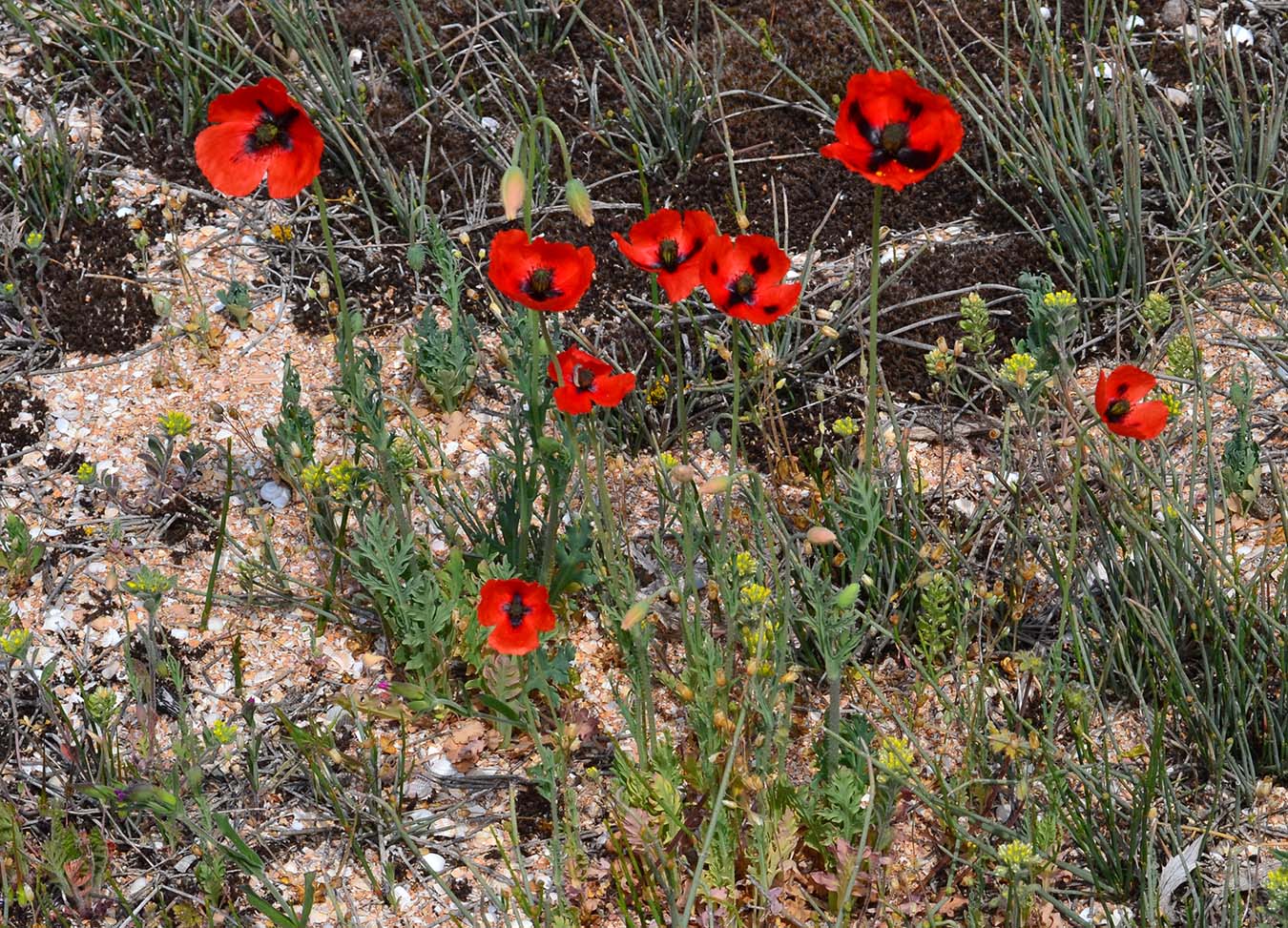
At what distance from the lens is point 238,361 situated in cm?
361

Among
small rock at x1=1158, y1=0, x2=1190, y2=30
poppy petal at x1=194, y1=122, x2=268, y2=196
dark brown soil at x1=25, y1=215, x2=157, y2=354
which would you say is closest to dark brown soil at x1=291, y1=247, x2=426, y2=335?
dark brown soil at x1=25, y1=215, x2=157, y2=354

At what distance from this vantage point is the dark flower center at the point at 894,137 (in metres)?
2.21

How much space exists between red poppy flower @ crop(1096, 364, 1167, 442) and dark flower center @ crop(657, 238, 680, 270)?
2.60ft

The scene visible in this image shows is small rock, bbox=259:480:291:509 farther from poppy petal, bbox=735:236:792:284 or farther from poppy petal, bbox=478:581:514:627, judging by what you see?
poppy petal, bbox=735:236:792:284

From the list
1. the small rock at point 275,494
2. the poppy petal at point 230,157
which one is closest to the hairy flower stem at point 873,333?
the poppy petal at point 230,157

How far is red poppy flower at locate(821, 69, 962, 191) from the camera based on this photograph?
2172 millimetres

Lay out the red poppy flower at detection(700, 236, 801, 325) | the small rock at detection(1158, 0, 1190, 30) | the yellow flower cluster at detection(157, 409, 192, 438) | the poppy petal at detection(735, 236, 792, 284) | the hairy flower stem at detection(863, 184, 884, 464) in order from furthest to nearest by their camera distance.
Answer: the small rock at detection(1158, 0, 1190, 30), the yellow flower cluster at detection(157, 409, 192, 438), the poppy petal at detection(735, 236, 792, 284), the red poppy flower at detection(700, 236, 801, 325), the hairy flower stem at detection(863, 184, 884, 464)

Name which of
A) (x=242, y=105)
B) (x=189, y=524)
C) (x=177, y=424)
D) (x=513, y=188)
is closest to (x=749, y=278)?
(x=513, y=188)

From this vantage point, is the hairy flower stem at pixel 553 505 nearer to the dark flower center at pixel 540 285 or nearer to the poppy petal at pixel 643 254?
the dark flower center at pixel 540 285

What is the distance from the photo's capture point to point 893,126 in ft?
7.29

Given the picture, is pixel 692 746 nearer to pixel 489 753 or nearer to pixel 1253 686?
pixel 489 753

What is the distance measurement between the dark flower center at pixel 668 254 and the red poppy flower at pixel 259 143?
635mm

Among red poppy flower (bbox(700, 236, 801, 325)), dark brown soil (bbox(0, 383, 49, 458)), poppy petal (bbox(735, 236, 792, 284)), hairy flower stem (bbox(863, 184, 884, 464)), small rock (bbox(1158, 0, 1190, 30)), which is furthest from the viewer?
small rock (bbox(1158, 0, 1190, 30))

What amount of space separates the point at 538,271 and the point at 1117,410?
3.36 ft
